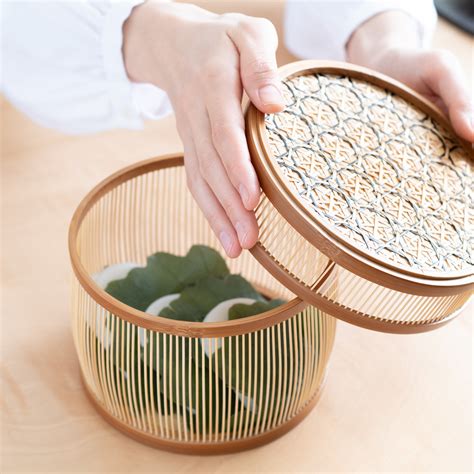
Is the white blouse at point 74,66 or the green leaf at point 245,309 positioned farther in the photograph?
the white blouse at point 74,66

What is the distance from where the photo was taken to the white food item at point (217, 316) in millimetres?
524

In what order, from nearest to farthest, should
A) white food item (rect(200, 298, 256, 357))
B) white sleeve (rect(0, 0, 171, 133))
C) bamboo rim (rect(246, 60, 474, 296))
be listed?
bamboo rim (rect(246, 60, 474, 296)), white food item (rect(200, 298, 256, 357)), white sleeve (rect(0, 0, 171, 133))

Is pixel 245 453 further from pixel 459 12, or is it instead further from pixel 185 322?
pixel 459 12

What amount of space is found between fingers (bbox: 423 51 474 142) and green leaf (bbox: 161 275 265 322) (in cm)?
23

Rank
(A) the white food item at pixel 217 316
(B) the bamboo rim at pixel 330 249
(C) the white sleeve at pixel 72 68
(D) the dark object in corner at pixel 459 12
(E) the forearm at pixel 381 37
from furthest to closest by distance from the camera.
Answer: (D) the dark object in corner at pixel 459 12, (E) the forearm at pixel 381 37, (C) the white sleeve at pixel 72 68, (A) the white food item at pixel 217 316, (B) the bamboo rim at pixel 330 249

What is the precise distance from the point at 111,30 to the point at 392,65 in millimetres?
298

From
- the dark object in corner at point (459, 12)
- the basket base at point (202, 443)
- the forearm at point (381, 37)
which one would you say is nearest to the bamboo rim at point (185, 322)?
the basket base at point (202, 443)

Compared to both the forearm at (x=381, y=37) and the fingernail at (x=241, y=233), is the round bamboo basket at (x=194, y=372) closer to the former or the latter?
the fingernail at (x=241, y=233)

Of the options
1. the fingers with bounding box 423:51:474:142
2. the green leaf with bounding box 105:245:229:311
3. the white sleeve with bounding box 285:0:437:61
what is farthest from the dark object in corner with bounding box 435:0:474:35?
the green leaf with bounding box 105:245:229:311

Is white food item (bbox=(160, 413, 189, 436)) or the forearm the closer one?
white food item (bbox=(160, 413, 189, 436))

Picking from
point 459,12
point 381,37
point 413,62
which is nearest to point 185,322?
point 413,62

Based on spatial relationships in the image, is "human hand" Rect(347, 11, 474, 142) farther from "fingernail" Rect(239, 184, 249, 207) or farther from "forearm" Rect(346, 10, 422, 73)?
"fingernail" Rect(239, 184, 249, 207)

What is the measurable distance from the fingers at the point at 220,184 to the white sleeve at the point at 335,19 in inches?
16.5

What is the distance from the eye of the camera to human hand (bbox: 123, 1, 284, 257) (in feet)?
1.54
